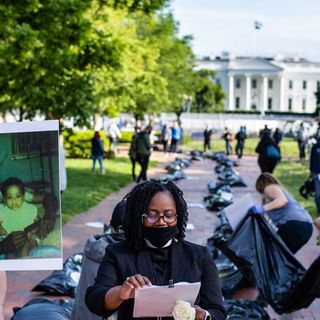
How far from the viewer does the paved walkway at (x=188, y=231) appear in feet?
26.9

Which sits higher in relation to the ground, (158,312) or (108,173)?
(158,312)

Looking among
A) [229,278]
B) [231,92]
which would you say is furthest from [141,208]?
[231,92]

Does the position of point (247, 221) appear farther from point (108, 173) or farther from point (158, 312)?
point (108, 173)

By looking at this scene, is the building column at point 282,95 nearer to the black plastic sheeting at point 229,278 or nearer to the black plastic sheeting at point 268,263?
the black plastic sheeting at point 229,278

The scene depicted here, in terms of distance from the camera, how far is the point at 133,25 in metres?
36.9

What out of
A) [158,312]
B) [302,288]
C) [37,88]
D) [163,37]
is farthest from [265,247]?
[163,37]

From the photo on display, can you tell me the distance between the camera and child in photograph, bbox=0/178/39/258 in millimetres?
3758

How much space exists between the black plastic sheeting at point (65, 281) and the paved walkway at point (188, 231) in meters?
0.16

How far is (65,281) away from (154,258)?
5.17m

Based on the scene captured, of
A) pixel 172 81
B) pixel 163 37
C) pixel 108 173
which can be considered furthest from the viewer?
pixel 172 81

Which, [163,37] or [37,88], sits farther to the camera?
[163,37]

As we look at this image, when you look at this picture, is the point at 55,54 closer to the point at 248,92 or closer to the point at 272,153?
the point at 272,153

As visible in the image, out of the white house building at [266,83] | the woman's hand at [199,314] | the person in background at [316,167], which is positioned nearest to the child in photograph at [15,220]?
the woman's hand at [199,314]

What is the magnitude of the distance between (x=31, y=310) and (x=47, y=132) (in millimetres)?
2489
